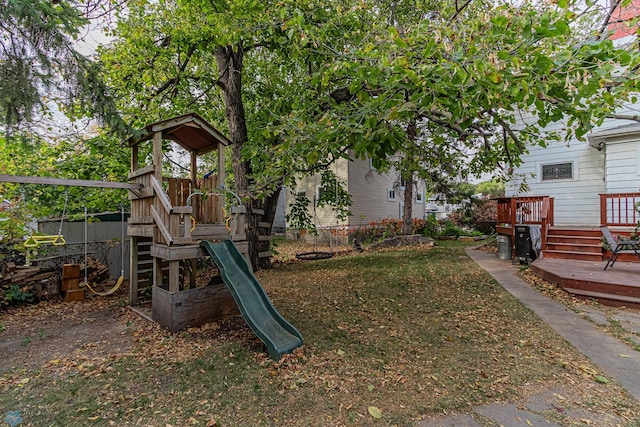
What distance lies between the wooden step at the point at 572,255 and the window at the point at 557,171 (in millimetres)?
3499

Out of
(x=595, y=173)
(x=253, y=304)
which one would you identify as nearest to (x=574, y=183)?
(x=595, y=173)

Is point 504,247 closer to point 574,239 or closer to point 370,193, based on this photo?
point 574,239

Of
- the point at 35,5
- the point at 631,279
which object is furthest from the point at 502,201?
the point at 35,5

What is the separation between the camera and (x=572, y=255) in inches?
314

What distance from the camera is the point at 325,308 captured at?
5266mm

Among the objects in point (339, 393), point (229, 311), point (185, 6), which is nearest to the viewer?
point (339, 393)

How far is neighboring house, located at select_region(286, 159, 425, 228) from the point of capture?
15.8 meters

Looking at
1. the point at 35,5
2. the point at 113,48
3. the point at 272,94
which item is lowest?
the point at 35,5

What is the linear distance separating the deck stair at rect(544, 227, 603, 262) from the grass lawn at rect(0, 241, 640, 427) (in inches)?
169

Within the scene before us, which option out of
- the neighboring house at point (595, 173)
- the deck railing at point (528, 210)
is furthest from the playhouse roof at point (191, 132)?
the deck railing at point (528, 210)

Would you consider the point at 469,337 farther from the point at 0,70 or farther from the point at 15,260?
the point at 15,260

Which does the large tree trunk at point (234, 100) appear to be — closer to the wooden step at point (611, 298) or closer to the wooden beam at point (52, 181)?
the wooden beam at point (52, 181)

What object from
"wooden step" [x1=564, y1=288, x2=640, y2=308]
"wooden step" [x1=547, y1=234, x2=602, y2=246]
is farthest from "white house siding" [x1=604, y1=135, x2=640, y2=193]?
"wooden step" [x1=564, y1=288, x2=640, y2=308]

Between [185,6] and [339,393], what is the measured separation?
26.1ft
